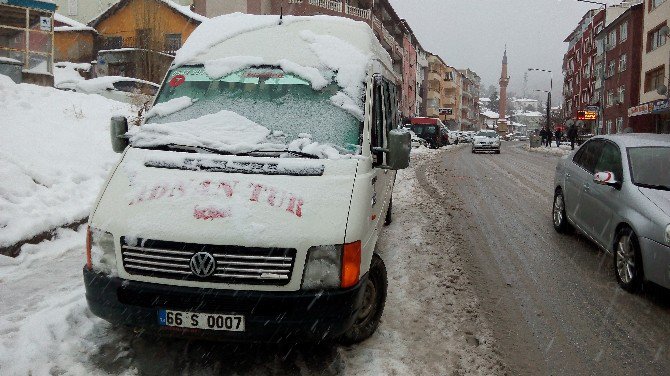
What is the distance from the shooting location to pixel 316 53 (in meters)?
5.05

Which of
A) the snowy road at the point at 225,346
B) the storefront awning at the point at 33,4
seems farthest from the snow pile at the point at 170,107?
the storefront awning at the point at 33,4

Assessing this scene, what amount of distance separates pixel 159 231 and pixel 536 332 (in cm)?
311

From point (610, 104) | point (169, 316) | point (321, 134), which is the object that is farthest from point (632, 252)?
point (610, 104)

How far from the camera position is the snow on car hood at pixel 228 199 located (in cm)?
338

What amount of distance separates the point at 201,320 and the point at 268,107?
6.35 feet

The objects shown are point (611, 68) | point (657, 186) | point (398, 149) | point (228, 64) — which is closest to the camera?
point (398, 149)

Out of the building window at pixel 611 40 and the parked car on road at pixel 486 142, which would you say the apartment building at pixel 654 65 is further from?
the parked car on road at pixel 486 142

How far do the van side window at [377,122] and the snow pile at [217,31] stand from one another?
46.8 inches

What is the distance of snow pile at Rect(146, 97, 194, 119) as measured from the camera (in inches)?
184

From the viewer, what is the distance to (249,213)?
346 centimetres

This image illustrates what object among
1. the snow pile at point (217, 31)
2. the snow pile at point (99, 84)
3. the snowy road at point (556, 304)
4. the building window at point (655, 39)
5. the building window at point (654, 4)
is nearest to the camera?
the snowy road at point (556, 304)

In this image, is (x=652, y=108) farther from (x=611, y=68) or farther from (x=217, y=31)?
(x=217, y=31)

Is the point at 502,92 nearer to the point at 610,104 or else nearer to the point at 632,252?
the point at 610,104

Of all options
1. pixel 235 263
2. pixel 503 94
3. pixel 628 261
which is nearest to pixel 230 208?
pixel 235 263
